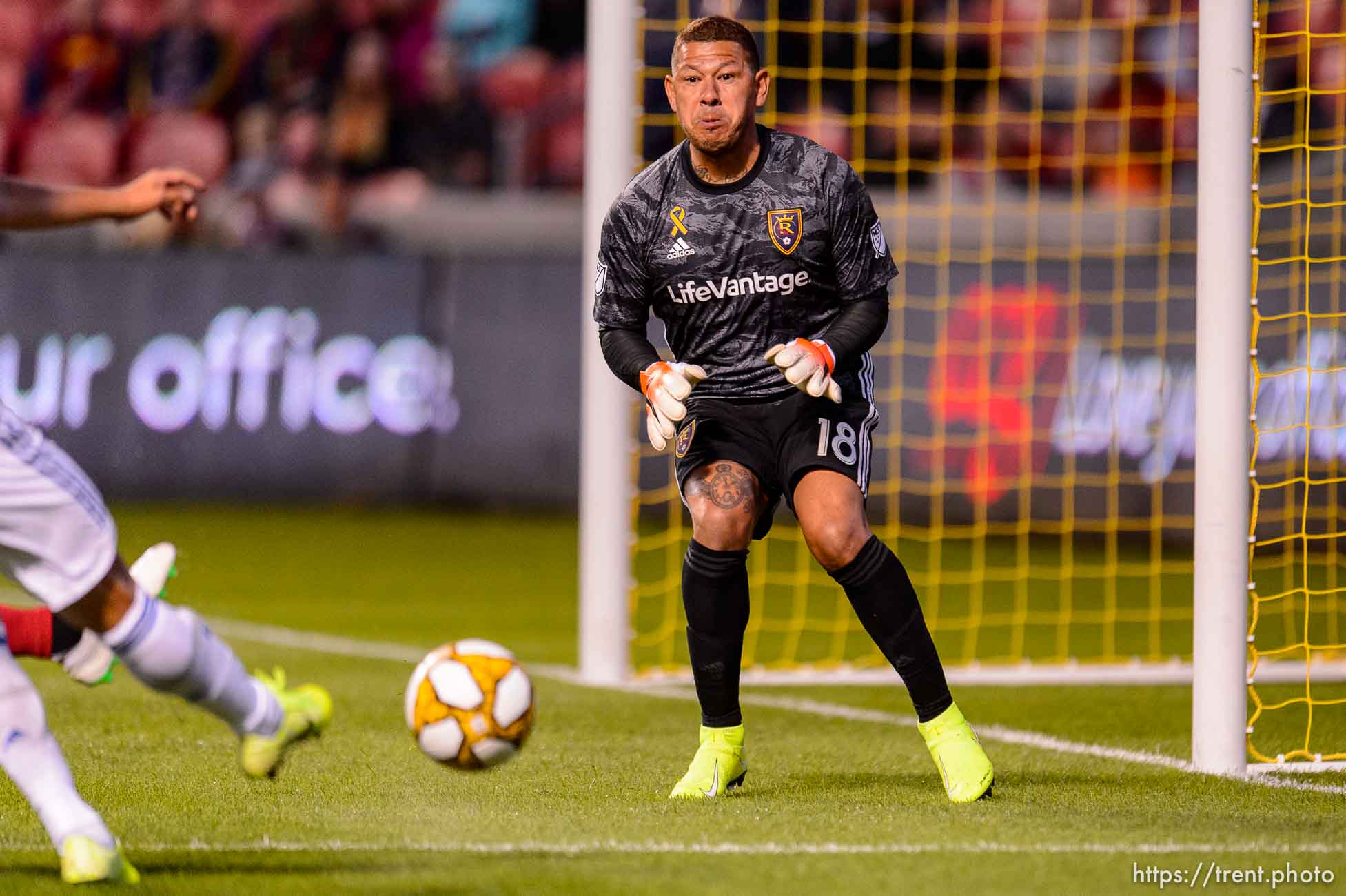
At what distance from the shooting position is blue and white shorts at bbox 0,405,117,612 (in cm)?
344

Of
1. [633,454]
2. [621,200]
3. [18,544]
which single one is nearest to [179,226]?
[633,454]

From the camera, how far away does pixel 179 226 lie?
15.0m

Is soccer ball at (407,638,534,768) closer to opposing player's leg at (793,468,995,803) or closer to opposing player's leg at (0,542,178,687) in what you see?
opposing player's leg at (0,542,178,687)

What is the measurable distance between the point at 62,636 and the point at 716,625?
1.48m

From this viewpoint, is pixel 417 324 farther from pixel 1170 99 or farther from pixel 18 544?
pixel 18 544

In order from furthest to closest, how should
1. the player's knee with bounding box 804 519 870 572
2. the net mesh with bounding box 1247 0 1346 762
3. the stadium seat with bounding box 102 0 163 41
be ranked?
1. the stadium seat with bounding box 102 0 163 41
2. the net mesh with bounding box 1247 0 1346 762
3. the player's knee with bounding box 804 519 870 572

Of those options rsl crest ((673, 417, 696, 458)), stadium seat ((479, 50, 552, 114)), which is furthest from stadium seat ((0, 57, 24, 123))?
rsl crest ((673, 417, 696, 458))

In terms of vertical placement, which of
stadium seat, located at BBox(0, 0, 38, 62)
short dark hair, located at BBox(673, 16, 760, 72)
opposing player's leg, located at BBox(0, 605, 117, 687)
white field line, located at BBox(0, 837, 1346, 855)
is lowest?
white field line, located at BBox(0, 837, 1346, 855)

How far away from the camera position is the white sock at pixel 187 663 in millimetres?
3486

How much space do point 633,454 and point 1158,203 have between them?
633 cm

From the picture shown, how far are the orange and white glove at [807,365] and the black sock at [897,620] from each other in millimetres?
450

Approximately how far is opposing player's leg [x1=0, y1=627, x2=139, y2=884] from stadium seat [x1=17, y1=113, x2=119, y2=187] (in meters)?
12.4

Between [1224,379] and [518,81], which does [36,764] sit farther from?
[518,81]

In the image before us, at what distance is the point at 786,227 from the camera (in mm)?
4656
